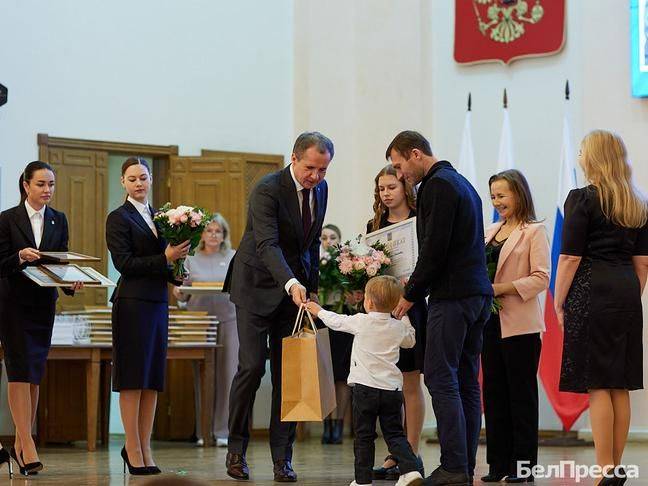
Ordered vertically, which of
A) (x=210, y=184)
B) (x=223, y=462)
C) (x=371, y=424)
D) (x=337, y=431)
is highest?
(x=210, y=184)

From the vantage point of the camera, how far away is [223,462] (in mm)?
7066

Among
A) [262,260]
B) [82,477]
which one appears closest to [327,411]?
[262,260]

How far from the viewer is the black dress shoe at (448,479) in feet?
15.6

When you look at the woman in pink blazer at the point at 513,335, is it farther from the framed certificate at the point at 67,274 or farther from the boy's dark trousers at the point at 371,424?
the framed certificate at the point at 67,274

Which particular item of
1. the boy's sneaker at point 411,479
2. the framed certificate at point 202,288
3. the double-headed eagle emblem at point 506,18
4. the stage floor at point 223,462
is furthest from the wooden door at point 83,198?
the boy's sneaker at point 411,479

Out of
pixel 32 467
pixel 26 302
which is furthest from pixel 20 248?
pixel 32 467

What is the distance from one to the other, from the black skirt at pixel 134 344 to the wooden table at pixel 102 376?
2.62 metres

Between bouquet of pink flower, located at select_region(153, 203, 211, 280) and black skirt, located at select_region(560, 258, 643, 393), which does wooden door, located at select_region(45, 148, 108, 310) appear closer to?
bouquet of pink flower, located at select_region(153, 203, 211, 280)

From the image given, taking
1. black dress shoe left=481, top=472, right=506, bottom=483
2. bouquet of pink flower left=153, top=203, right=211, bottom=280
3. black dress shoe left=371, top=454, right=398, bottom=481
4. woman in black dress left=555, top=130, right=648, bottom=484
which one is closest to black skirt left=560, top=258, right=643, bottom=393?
woman in black dress left=555, top=130, right=648, bottom=484

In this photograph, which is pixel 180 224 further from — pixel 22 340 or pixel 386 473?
pixel 386 473

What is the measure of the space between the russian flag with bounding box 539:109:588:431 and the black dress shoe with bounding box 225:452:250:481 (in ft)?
13.2

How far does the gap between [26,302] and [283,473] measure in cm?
181

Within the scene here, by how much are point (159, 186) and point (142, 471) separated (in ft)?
15.1

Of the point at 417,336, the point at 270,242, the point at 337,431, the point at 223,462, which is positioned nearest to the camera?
the point at 270,242
